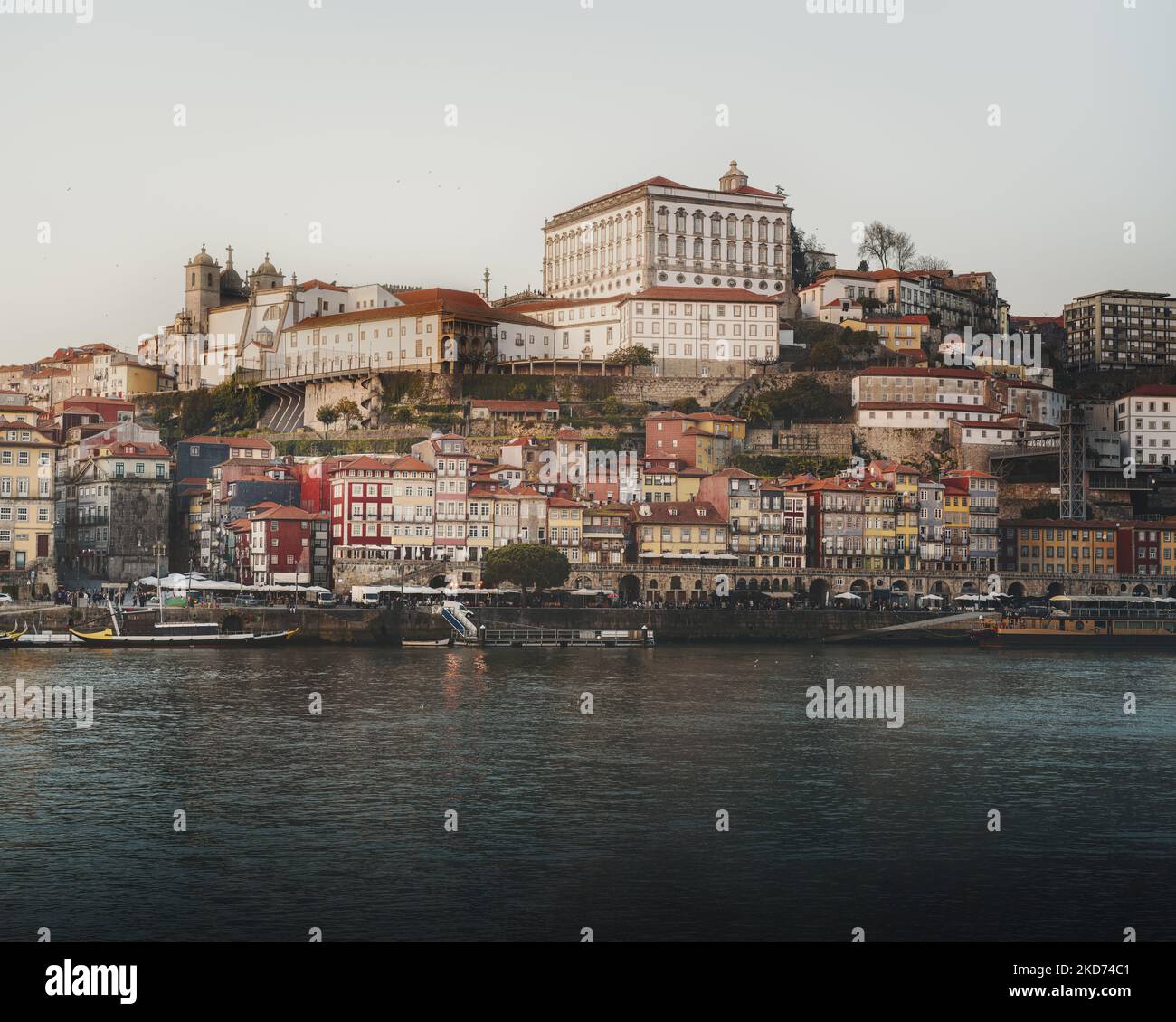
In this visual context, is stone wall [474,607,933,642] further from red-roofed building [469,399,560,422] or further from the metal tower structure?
red-roofed building [469,399,560,422]

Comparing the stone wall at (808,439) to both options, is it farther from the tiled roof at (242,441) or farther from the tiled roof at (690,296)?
the tiled roof at (242,441)

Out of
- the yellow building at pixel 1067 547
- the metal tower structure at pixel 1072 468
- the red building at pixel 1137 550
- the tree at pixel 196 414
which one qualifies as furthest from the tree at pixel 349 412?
the red building at pixel 1137 550

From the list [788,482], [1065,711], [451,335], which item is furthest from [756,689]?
[451,335]

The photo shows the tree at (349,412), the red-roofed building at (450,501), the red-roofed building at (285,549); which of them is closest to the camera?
the red-roofed building at (285,549)

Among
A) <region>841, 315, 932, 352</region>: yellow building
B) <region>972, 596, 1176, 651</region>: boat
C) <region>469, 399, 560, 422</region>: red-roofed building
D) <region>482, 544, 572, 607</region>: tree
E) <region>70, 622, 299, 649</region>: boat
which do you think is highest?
<region>841, 315, 932, 352</region>: yellow building

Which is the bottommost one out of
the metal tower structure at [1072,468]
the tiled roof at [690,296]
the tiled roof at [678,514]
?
the tiled roof at [678,514]

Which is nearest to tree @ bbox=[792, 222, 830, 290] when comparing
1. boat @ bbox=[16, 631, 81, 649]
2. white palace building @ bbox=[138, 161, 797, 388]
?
white palace building @ bbox=[138, 161, 797, 388]

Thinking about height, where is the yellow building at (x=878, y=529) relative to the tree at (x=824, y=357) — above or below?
below
